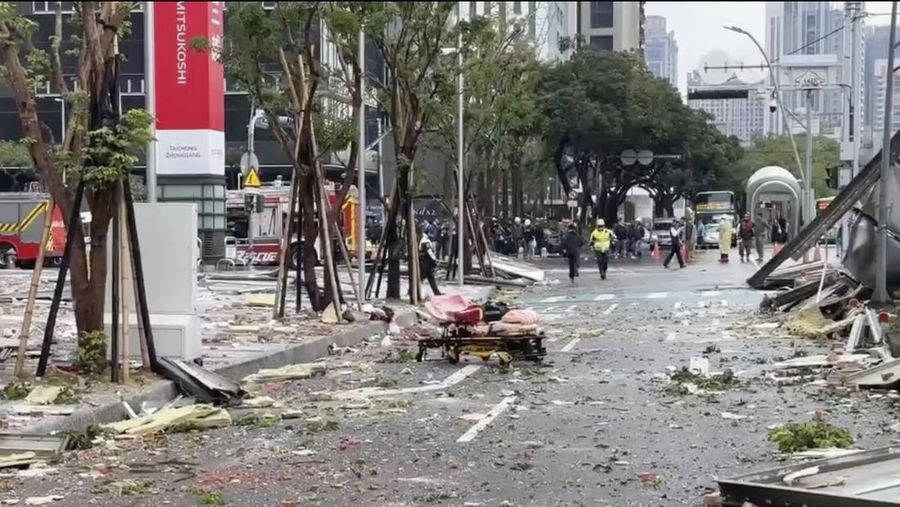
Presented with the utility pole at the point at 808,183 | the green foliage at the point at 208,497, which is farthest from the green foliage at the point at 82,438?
the utility pole at the point at 808,183

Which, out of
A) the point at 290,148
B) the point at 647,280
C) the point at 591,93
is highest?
the point at 591,93

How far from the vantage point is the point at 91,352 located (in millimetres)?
12406

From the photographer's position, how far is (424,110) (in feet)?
83.4

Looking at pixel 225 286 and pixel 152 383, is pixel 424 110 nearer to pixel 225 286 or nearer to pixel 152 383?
pixel 225 286

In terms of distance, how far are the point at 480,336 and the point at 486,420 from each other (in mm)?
4314

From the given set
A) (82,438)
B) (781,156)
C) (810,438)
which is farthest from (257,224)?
(781,156)

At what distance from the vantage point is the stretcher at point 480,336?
49.3 ft

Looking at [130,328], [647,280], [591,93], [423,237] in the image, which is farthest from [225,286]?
[591,93]

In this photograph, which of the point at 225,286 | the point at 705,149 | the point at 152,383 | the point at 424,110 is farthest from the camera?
the point at 705,149

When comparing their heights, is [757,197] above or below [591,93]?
below

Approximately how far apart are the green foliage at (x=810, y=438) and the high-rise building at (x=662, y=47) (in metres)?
3.80

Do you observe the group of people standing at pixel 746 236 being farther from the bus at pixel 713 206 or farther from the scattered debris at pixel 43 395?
the scattered debris at pixel 43 395

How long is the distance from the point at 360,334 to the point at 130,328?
6685 millimetres

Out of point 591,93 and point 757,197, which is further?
point 591,93
